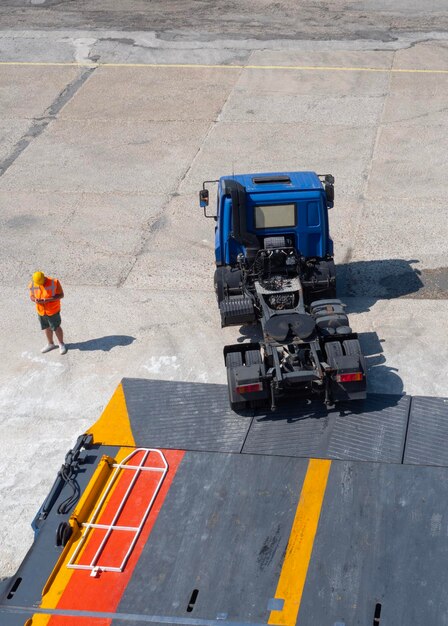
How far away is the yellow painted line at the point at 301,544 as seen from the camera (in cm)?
796

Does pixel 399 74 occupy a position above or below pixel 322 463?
below

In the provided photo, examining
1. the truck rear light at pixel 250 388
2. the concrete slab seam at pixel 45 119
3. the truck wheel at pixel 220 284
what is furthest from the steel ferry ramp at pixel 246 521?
the concrete slab seam at pixel 45 119

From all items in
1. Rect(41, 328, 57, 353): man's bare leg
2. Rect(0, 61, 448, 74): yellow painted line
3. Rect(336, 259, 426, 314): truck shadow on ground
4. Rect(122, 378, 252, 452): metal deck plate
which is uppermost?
Rect(122, 378, 252, 452): metal deck plate

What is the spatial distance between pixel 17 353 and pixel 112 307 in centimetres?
194

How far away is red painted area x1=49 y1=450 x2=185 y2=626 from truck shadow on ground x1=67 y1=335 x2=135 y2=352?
3.46 meters

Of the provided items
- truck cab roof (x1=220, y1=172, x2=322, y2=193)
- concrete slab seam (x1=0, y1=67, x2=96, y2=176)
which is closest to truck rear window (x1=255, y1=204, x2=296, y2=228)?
truck cab roof (x1=220, y1=172, x2=322, y2=193)

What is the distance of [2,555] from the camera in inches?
377

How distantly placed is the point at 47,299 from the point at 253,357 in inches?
140

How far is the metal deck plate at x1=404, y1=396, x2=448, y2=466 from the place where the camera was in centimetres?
995

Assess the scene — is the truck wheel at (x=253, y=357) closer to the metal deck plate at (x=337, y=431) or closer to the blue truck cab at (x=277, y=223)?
the metal deck plate at (x=337, y=431)

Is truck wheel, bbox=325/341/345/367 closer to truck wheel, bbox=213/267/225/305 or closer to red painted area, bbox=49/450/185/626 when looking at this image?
red painted area, bbox=49/450/185/626

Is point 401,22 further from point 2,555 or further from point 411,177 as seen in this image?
point 2,555

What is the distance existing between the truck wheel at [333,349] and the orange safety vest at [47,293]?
4.38 meters

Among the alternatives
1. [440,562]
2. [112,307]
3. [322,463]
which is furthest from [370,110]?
[440,562]
